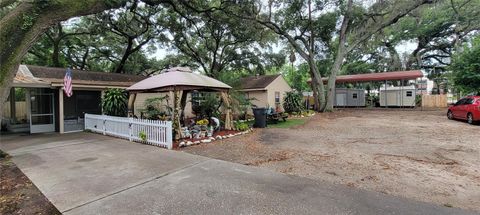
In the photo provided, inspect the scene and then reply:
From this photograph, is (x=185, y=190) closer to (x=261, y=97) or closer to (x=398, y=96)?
(x=261, y=97)

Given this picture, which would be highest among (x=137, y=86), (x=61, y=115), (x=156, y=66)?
(x=156, y=66)

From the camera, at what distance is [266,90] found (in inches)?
712

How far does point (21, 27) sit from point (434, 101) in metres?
27.3

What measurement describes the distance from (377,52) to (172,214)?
111 ft

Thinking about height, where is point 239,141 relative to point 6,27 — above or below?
below

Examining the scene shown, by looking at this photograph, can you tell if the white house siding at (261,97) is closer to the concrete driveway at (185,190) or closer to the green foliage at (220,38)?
the green foliage at (220,38)

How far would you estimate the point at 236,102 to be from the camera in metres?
11.8

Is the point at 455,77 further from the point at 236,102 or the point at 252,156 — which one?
the point at 252,156

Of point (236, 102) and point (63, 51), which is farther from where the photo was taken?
point (63, 51)

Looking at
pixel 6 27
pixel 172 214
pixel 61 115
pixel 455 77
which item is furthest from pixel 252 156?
pixel 455 77

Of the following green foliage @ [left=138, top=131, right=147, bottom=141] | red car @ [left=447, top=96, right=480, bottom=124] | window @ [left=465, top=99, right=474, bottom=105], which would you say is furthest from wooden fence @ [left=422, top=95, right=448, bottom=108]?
green foliage @ [left=138, top=131, right=147, bottom=141]

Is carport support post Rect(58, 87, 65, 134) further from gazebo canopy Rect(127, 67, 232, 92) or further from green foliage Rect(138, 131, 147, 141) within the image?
green foliage Rect(138, 131, 147, 141)

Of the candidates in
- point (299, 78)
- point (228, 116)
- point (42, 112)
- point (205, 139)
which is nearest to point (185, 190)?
point (205, 139)

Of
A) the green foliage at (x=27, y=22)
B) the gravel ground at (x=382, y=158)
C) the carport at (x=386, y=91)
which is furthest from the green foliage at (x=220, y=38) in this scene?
the gravel ground at (x=382, y=158)
